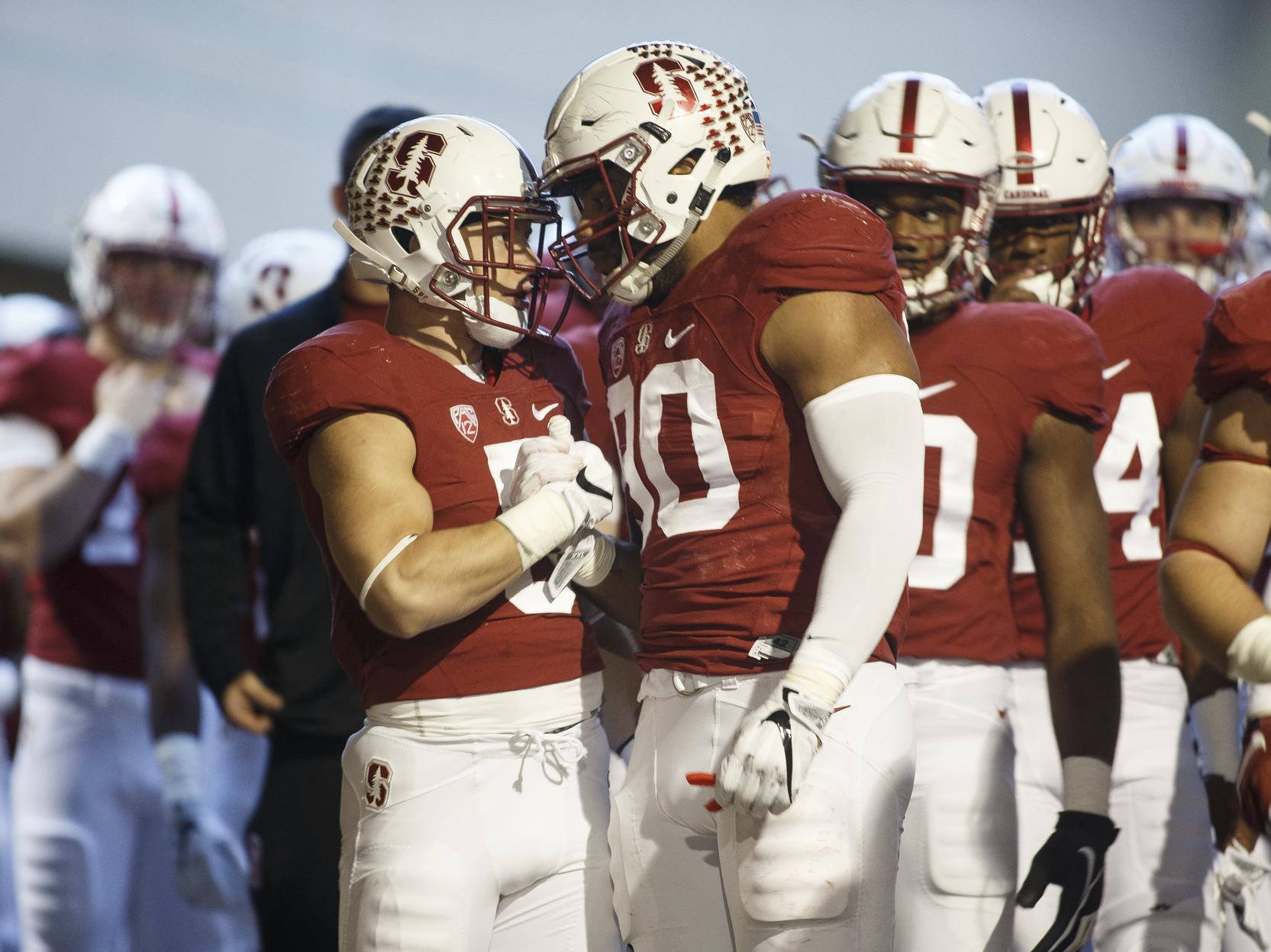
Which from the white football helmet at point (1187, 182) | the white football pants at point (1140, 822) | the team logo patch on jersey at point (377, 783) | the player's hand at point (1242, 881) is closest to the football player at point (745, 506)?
the team logo patch on jersey at point (377, 783)

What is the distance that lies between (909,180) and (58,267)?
5794 mm

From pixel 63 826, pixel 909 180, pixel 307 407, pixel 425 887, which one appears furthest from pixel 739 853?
pixel 63 826

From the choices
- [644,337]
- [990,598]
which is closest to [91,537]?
[644,337]

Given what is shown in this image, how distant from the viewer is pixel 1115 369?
3.01 m

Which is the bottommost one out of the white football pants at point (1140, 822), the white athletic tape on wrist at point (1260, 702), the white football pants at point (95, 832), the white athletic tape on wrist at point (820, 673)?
the white football pants at point (95, 832)

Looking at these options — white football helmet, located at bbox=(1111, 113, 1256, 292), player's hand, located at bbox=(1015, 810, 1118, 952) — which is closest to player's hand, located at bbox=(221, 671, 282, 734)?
player's hand, located at bbox=(1015, 810, 1118, 952)

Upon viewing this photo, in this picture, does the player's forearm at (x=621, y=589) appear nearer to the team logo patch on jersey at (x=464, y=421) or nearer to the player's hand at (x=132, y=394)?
the team logo patch on jersey at (x=464, y=421)

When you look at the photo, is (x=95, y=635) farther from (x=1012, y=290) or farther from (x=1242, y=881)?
(x=1242, y=881)

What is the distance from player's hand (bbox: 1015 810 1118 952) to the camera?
7.66ft

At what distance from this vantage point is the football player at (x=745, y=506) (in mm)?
1887

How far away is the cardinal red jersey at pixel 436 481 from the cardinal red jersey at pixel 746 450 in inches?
9.3

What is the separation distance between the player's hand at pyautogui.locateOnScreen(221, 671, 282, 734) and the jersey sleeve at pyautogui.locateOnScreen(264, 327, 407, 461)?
111cm

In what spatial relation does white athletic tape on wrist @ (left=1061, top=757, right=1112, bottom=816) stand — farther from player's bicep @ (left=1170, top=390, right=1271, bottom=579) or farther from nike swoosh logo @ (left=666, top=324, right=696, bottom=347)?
nike swoosh logo @ (left=666, top=324, right=696, bottom=347)

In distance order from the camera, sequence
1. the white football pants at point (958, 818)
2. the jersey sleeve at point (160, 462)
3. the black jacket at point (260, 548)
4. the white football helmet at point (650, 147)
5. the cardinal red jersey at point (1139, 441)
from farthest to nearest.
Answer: the jersey sleeve at point (160, 462) < the black jacket at point (260, 548) < the cardinal red jersey at point (1139, 441) < the white football pants at point (958, 818) < the white football helmet at point (650, 147)
